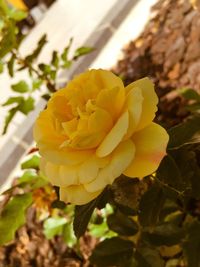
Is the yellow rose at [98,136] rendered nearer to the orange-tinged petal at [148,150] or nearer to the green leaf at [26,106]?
the orange-tinged petal at [148,150]

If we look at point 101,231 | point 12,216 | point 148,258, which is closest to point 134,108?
point 148,258

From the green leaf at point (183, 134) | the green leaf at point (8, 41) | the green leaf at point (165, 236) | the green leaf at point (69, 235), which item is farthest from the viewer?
the green leaf at point (69, 235)

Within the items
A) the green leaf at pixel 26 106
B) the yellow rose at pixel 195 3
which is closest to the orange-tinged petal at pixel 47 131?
the green leaf at pixel 26 106

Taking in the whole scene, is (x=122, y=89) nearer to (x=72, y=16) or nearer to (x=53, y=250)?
(x=53, y=250)

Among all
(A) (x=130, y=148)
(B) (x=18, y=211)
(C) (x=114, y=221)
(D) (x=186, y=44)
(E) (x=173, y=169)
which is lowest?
(D) (x=186, y=44)

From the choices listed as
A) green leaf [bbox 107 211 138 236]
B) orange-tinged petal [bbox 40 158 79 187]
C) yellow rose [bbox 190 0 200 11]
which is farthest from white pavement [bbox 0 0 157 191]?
orange-tinged petal [bbox 40 158 79 187]

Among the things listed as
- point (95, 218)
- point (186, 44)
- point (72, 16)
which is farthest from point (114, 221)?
→ point (72, 16)
